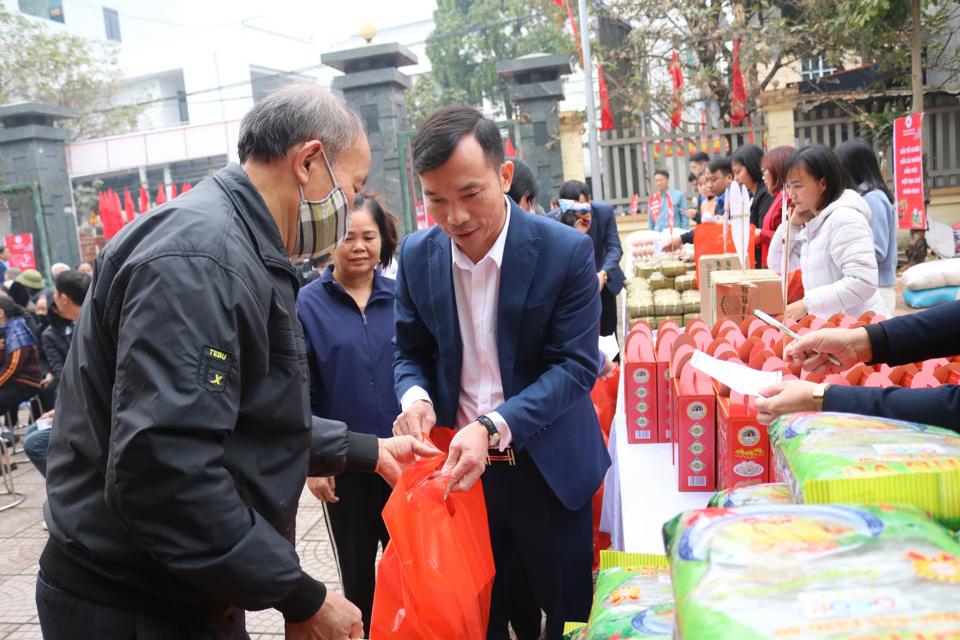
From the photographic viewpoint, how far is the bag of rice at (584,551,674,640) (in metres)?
1.11

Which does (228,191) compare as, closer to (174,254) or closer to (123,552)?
(174,254)

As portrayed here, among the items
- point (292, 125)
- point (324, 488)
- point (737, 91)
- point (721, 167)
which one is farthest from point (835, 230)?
point (737, 91)

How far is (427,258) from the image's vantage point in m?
2.07

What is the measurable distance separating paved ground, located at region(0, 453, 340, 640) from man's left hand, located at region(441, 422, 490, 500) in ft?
6.35

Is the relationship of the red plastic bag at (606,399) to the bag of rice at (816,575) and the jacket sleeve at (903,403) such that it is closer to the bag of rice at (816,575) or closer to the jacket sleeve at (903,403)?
the jacket sleeve at (903,403)

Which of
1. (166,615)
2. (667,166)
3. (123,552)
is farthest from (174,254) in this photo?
(667,166)

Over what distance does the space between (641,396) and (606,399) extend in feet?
2.83

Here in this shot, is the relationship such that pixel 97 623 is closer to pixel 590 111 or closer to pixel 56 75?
pixel 590 111

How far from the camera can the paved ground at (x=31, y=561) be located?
341 cm

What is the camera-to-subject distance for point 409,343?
7.15 feet

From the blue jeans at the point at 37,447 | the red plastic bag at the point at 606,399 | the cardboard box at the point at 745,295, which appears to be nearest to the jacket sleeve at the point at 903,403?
the cardboard box at the point at 745,295

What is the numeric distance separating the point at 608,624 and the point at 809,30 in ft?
42.3

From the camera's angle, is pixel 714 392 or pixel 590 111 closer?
pixel 714 392

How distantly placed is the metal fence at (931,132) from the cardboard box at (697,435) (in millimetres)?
10710
